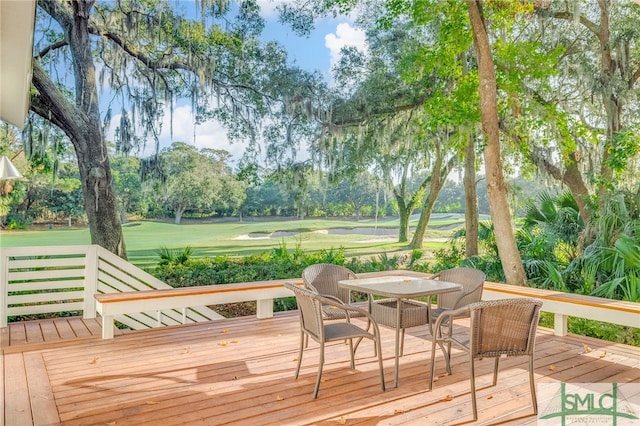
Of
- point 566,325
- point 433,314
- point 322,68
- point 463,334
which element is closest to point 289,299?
point 463,334

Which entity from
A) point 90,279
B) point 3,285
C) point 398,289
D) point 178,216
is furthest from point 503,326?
point 178,216

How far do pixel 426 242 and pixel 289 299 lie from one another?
233 inches

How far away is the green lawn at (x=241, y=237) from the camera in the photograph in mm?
7312

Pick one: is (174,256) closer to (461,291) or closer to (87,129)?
(87,129)

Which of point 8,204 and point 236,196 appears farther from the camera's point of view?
point 236,196

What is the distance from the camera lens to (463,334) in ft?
14.9

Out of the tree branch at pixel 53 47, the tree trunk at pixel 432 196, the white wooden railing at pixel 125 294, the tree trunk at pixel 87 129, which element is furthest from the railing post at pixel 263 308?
the tree trunk at pixel 432 196

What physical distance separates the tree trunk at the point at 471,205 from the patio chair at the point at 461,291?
4.11 metres

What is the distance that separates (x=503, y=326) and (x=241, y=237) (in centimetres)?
711

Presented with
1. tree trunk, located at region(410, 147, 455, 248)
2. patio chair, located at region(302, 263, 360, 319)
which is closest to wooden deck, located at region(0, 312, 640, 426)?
patio chair, located at region(302, 263, 360, 319)

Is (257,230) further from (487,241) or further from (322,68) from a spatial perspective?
(487,241)

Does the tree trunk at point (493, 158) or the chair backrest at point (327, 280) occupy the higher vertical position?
the tree trunk at point (493, 158)

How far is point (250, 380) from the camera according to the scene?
3.18 meters

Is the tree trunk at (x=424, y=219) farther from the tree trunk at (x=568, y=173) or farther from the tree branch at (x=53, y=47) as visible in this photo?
the tree branch at (x=53, y=47)
